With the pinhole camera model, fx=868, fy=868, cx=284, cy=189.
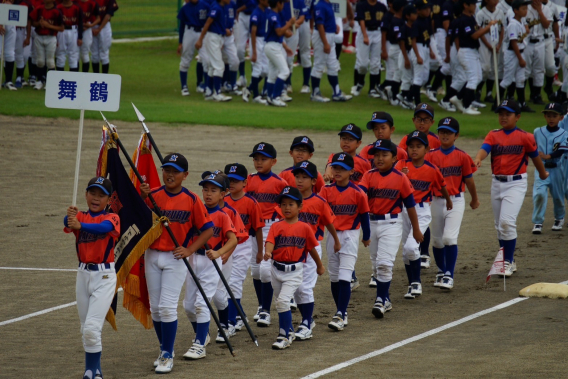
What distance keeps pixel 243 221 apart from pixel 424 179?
8.04 ft

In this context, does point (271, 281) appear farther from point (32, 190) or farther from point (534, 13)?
point (534, 13)

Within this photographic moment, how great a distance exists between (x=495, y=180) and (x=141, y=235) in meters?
5.27

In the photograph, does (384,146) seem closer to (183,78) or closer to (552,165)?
(552,165)

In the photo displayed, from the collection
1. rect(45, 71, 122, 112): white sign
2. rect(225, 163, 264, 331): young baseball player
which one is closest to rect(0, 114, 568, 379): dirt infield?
rect(225, 163, 264, 331): young baseball player

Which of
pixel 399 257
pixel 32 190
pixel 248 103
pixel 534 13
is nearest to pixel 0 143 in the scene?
pixel 32 190

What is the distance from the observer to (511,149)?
11086 mm

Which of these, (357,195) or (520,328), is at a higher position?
(357,195)

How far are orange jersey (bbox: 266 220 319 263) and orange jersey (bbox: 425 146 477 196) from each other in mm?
2719

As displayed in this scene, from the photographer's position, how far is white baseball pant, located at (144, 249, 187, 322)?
7809 mm

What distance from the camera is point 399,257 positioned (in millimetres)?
12305

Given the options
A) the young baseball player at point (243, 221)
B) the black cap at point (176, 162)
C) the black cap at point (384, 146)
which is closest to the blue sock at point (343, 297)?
the young baseball player at point (243, 221)

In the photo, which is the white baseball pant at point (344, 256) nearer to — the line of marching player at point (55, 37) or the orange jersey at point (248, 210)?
the orange jersey at point (248, 210)

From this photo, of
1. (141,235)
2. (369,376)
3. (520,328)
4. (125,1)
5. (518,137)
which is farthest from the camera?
(125,1)

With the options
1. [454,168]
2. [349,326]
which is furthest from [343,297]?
[454,168]
